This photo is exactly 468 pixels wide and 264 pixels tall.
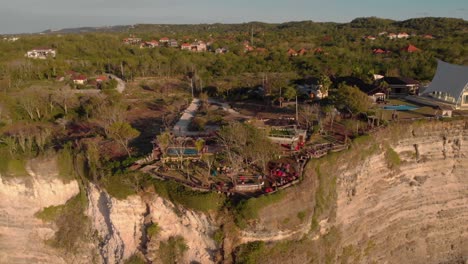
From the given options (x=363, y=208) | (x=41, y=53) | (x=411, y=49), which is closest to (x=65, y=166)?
(x=363, y=208)

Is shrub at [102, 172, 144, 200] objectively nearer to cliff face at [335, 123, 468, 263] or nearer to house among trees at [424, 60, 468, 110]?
cliff face at [335, 123, 468, 263]

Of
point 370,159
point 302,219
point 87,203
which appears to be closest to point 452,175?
point 370,159

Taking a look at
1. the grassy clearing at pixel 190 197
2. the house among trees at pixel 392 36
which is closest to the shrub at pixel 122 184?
the grassy clearing at pixel 190 197

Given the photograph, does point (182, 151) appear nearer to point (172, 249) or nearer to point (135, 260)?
point (172, 249)

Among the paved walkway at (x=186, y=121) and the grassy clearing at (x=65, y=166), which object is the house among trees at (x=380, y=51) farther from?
the grassy clearing at (x=65, y=166)

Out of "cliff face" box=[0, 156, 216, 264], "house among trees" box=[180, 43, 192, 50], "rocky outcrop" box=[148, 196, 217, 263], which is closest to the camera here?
"rocky outcrop" box=[148, 196, 217, 263]

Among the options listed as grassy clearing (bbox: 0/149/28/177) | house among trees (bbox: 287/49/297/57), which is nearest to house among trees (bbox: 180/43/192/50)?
house among trees (bbox: 287/49/297/57)

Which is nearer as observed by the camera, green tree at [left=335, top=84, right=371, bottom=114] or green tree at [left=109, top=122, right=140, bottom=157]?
green tree at [left=109, top=122, right=140, bottom=157]

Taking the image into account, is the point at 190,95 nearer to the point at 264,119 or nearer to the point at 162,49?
the point at 264,119
